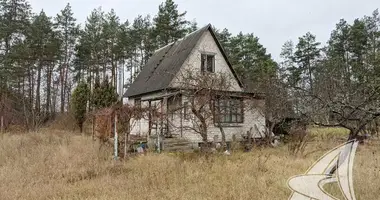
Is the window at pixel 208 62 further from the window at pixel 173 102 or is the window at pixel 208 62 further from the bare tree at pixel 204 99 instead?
the window at pixel 173 102

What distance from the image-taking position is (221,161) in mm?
9398

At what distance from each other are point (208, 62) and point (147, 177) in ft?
38.7

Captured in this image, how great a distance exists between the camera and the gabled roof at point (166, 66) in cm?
1717

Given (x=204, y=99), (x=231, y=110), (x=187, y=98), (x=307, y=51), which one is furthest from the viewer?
(x=307, y=51)

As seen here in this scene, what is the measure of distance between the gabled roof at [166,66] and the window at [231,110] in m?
2.77

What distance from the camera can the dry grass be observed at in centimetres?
590

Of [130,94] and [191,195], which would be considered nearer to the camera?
[191,195]

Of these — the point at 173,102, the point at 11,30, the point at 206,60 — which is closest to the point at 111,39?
the point at 11,30

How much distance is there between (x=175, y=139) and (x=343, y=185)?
32.9ft

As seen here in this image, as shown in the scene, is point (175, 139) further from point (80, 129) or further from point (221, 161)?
point (80, 129)

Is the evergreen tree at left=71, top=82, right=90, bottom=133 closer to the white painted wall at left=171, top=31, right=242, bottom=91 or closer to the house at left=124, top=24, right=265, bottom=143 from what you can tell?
the house at left=124, top=24, right=265, bottom=143

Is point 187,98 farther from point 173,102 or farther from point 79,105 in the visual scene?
point 79,105

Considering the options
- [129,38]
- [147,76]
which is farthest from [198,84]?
[129,38]

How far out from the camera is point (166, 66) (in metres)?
18.9
